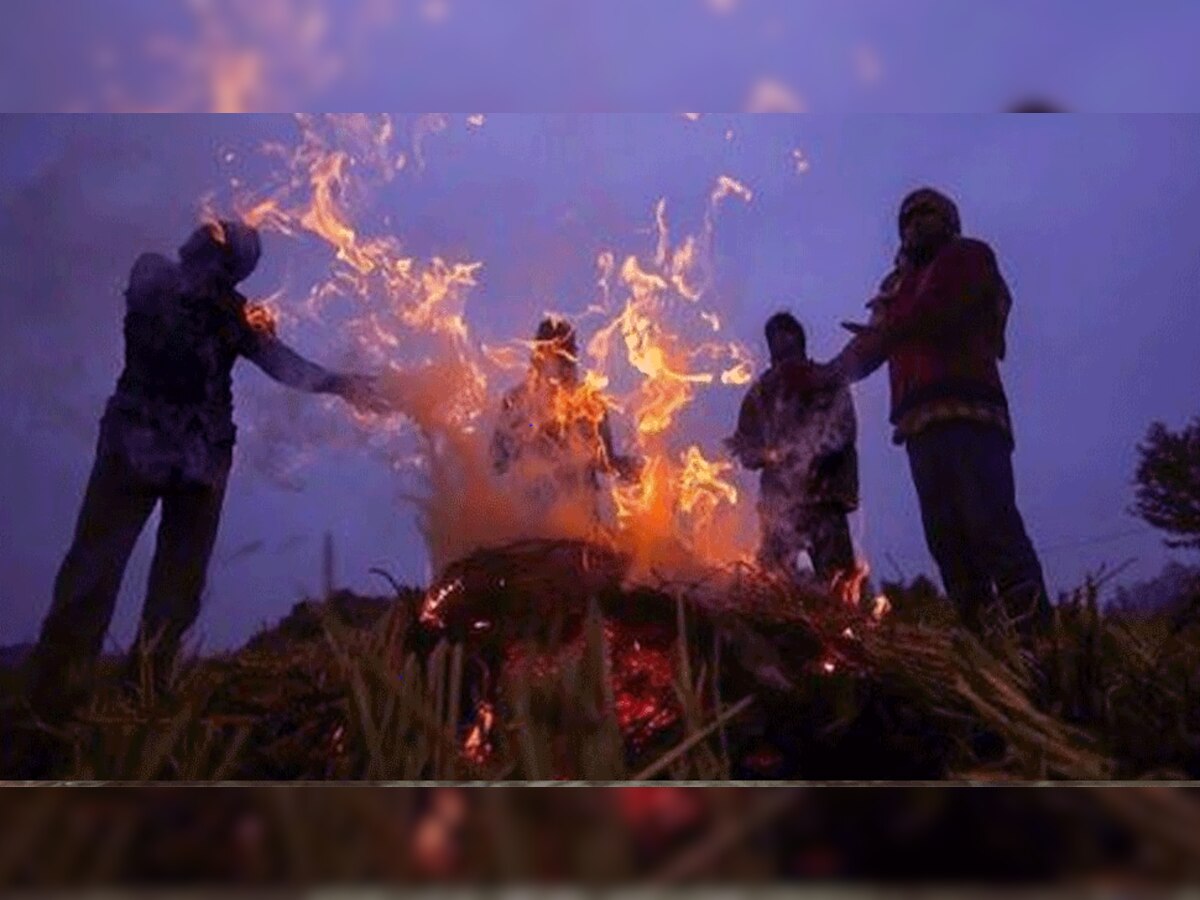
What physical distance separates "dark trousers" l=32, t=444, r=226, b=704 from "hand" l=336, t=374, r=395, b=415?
0.97ft

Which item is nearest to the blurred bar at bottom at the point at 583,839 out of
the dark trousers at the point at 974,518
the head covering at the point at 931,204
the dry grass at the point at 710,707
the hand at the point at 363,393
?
the dry grass at the point at 710,707

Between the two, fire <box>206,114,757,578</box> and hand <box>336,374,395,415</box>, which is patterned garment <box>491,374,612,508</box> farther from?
hand <box>336,374,395,415</box>

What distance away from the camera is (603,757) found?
1502 mm

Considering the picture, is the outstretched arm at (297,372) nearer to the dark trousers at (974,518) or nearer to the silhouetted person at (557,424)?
the silhouetted person at (557,424)

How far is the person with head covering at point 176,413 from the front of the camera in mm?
3133

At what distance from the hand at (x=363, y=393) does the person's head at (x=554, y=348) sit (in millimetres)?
316

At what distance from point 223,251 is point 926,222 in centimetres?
141

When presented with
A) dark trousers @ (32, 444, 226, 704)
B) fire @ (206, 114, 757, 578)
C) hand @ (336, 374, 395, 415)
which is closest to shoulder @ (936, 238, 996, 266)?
fire @ (206, 114, 757, 578)

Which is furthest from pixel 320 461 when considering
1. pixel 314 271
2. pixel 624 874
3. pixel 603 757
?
pixel 624 874

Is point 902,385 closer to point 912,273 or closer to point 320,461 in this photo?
point 912,273

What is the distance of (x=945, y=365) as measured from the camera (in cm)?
326

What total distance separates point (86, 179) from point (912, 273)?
5.49 ft

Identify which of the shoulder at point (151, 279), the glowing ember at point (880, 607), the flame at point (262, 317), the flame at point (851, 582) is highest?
the shoulder at point (151, 279)

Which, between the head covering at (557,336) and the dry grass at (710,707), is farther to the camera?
the head covering at (557,336)
